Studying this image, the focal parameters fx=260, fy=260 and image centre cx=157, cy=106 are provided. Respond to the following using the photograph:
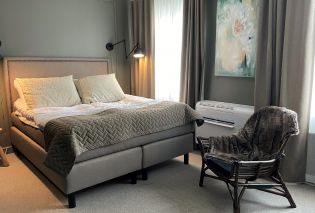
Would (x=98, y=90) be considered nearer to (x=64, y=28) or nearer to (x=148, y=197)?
(x=64, y=28)

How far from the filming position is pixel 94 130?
7.27 ft

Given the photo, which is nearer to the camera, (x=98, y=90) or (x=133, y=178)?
(x=133, y=178)

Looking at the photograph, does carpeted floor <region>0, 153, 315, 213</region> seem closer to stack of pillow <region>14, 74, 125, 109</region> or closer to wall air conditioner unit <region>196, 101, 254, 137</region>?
wall air conditioner unit <region>196, 101, 254, 137</region>

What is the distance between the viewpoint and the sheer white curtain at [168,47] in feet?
12.2

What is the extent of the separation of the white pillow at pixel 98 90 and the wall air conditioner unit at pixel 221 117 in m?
1.19

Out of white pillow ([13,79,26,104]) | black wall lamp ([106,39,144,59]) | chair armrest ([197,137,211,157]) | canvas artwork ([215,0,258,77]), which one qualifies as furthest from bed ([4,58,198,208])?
canvas artwork ([215,0,258,77])

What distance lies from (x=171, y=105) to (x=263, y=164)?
3.80ft

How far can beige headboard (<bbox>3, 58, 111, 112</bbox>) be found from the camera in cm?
337

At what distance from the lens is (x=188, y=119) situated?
9.69 ft

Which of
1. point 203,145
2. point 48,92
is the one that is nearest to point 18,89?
point 48,92

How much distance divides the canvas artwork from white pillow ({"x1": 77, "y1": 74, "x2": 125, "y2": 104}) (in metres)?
1.45

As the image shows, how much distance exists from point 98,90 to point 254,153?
2.17 meters

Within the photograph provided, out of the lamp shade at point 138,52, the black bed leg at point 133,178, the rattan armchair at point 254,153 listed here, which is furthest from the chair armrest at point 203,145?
the lamp shade at point 138,52

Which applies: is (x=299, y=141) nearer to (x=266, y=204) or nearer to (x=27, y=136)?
(x=266, y=204)
